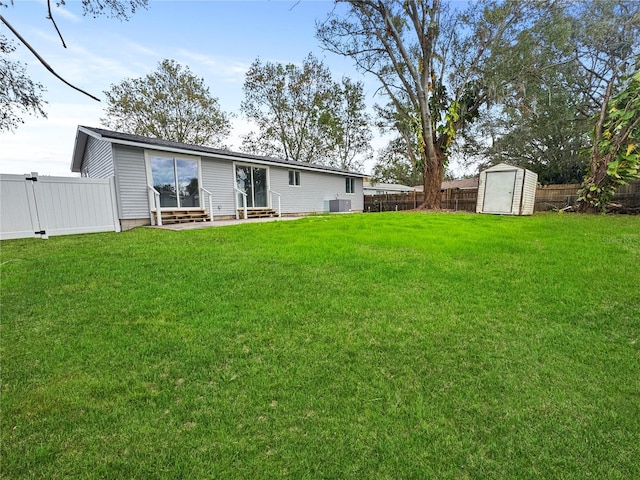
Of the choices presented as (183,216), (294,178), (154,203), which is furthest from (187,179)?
(294,178)

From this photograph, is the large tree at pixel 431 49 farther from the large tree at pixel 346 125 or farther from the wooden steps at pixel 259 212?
the large tree at pixel 346 125

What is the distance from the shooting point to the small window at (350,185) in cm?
1869

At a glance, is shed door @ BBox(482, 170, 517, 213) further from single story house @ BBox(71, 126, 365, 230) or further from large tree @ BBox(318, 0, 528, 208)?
single story house @ BBox(71, 126, 365, 230)

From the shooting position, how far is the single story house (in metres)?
8.89

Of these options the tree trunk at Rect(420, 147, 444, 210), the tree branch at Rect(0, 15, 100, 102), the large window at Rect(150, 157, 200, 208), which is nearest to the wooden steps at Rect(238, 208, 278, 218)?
the large window at Rect(150, 157, 200, 208)

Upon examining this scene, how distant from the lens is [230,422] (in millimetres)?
1625

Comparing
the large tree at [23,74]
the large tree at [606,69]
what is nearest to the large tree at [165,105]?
the large tree at [23,74]

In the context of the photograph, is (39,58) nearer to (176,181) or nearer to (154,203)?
(154,203)

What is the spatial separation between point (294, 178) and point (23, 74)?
376 inches

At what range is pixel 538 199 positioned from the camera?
1352 centimetres

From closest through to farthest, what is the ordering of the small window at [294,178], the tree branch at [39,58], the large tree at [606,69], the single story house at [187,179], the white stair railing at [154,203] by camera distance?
the tree branch at [39,58]
the single story house at [187,179]
the white stair railing at [154,203]
the large tree at [606,69]
the small window at [294,178]

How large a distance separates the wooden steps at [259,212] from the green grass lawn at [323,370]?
26.4 ft

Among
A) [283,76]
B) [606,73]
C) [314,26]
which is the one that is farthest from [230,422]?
[283,76]

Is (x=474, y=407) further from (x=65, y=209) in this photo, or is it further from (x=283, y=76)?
(x=283, y=76)
